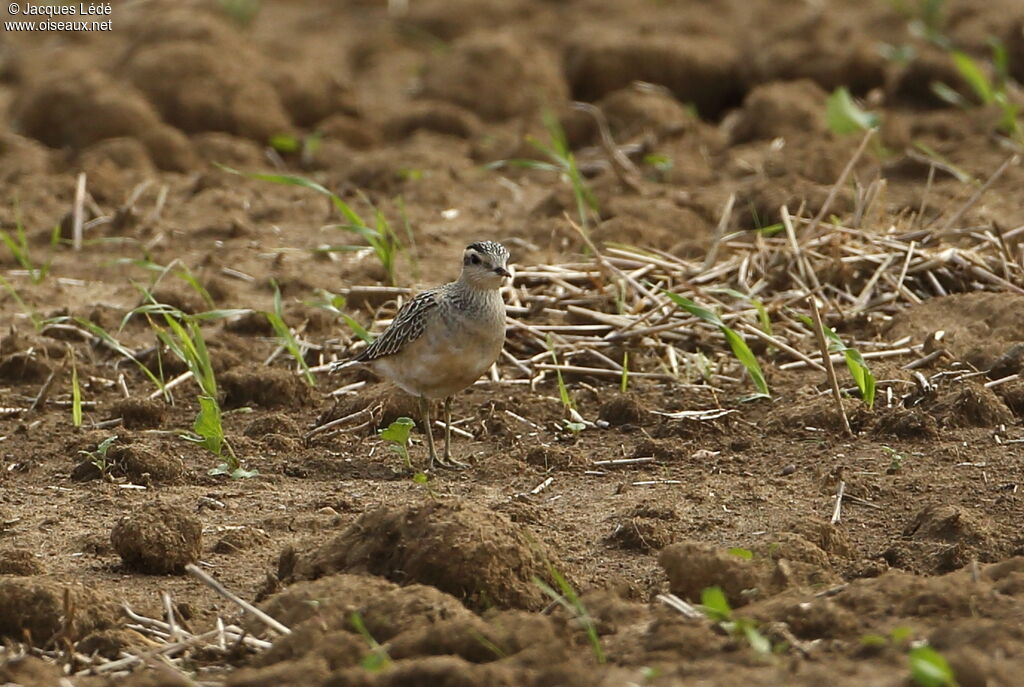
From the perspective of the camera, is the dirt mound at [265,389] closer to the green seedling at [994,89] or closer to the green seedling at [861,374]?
the green seedling at [861,374]

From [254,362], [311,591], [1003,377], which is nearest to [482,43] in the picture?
[254,362]

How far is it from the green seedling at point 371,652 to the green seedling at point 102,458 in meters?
2.33

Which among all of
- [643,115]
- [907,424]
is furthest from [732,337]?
[643,115]

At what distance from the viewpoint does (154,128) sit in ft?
38.2

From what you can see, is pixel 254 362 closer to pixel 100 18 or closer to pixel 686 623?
pixel 686 623

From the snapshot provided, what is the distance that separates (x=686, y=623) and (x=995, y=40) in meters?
9.38

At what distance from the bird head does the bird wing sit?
0.63ft

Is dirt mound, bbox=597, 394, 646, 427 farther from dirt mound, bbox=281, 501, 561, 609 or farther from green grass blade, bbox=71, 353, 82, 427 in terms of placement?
green grass blade, bbox=71, 353, 82, 427

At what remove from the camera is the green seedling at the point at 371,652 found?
171 inches

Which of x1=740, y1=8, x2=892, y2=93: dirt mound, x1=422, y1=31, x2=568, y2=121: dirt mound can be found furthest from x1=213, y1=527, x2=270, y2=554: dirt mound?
x1=740, y1=8, x2=892, y2=93: dirt mound

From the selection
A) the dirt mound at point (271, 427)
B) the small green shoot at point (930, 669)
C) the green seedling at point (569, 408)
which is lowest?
the dirt mound at point (271, 427)

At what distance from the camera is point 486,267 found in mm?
6883

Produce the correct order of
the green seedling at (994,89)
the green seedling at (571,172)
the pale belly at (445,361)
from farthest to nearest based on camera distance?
the green seedling at (994,89) → the green seedling at (571,172) → the pale belly at (445,361)

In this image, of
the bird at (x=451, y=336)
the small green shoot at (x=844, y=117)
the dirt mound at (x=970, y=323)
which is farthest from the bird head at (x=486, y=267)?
the small green shoot at (x=844, y=117)
